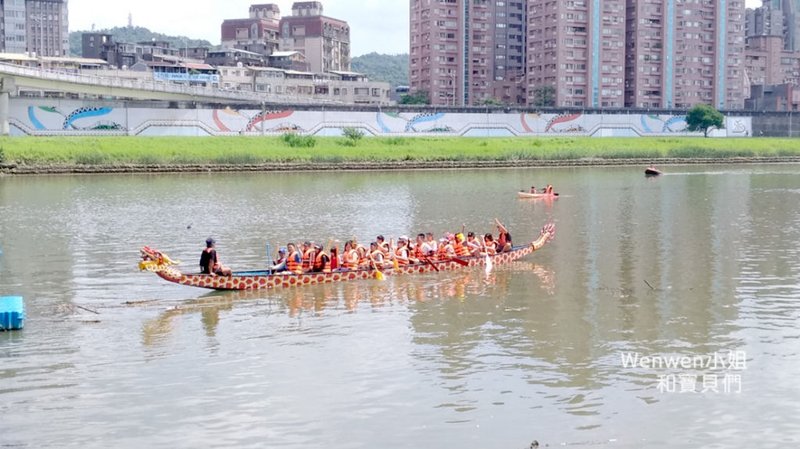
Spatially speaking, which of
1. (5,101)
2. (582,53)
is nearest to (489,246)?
(5,101)

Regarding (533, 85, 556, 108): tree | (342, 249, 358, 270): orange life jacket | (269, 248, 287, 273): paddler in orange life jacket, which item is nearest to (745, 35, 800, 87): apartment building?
(533, 85, 556, 108): tree

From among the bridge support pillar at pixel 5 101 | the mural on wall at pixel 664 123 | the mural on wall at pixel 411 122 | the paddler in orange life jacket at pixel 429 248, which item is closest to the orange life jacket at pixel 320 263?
the paddler in orange life jacket at pixel 429 248

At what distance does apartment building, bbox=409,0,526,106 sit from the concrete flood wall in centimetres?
2306

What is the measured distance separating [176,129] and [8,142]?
1849 centimetres

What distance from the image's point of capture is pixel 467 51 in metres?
134

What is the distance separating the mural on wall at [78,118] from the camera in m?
86.0

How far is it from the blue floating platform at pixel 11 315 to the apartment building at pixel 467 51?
372ft

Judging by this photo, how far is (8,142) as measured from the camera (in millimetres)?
75500

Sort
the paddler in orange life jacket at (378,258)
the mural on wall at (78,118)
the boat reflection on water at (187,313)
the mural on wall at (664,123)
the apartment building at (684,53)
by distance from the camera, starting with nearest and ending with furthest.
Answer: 1. the boat reflection on water at (187,313)
2. the paddler in orange life jacket at (378,258)
3. the mural on wall at (78,118)
4. the mural on wall at (664,123)
5. the apartment building at (684,53)

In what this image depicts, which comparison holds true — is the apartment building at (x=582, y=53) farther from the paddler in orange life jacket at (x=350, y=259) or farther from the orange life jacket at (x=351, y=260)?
the orange life jacket at (x=351, y=260)

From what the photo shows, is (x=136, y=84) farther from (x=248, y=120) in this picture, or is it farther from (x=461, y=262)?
(x=461, y=262)

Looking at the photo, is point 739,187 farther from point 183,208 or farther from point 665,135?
point 665,135

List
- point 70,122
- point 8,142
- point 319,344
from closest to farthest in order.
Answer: point 319,344
point 8,142
point 70,122

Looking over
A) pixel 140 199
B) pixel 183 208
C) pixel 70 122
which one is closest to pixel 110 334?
pixel 183 208
